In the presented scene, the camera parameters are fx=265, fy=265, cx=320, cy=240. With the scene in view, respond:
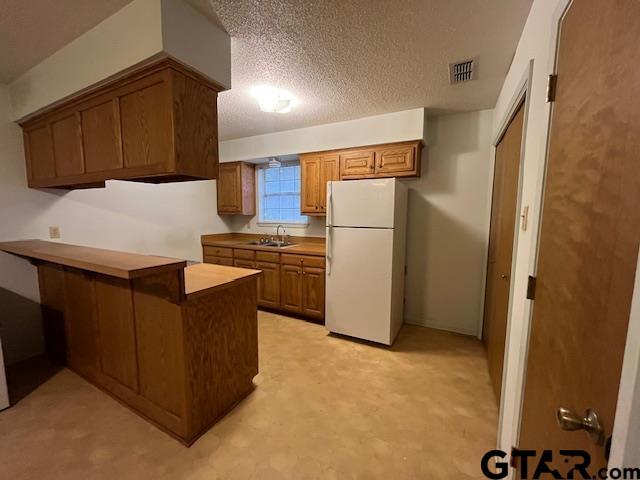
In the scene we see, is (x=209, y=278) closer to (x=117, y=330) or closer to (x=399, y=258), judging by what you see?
(x=117, y=330)

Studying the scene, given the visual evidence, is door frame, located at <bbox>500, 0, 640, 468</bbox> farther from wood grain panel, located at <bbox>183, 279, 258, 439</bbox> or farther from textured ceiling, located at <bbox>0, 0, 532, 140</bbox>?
wood grain panel, located at <bbox>183, 279, 258, 439</bbox>

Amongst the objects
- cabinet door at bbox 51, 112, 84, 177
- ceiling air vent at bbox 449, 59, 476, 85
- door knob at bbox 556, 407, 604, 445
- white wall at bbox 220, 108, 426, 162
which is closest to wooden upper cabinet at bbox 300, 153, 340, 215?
white wall at bbox 220, 108, 426, 162

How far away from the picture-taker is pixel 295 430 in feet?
5.62

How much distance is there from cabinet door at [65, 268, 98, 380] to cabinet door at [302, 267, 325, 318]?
201 cm

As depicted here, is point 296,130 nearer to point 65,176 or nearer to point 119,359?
point 65,176

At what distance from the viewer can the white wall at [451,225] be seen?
2.90 meters

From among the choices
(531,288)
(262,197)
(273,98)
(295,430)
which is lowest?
(295,430)

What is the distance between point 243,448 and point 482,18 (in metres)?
2.85

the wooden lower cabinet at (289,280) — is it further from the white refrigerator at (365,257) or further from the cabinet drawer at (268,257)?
the white refrigerator at (365,257)

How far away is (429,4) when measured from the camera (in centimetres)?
141

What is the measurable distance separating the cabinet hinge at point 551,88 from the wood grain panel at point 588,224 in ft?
0.09

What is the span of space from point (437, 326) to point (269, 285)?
86.3 inches

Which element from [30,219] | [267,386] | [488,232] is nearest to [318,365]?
[267,386]

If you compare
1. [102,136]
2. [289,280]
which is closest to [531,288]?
[102,136]
